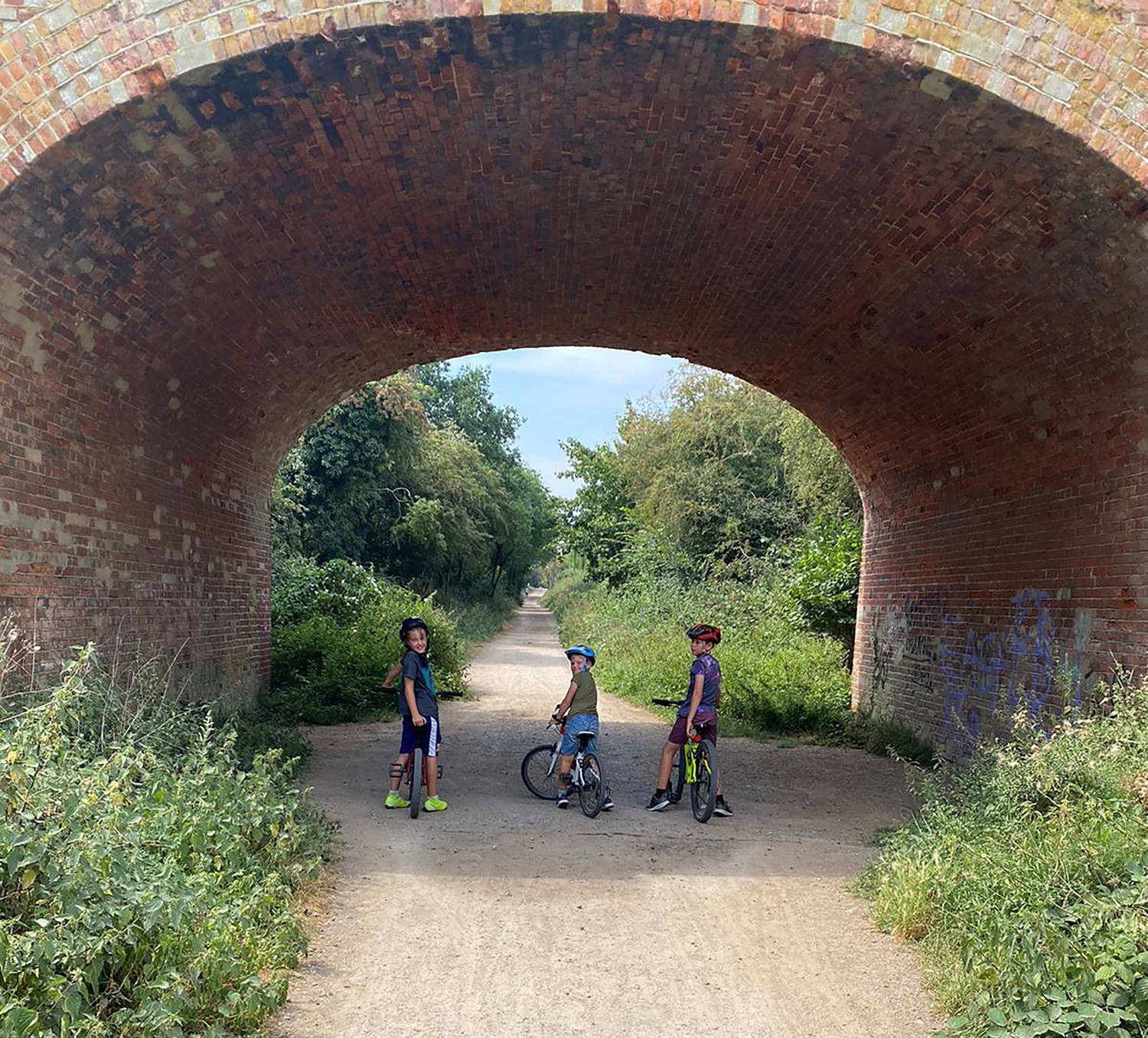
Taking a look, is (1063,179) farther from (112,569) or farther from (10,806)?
(112,569)

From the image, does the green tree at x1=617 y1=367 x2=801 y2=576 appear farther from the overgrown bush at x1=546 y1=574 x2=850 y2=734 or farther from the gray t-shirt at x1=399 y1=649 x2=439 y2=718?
the gray t-shirt at x1=399 y1=649 x2=439 y2=718

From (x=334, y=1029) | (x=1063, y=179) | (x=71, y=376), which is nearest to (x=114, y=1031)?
(x=334, y=1029)

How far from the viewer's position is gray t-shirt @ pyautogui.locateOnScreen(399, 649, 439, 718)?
760 cm

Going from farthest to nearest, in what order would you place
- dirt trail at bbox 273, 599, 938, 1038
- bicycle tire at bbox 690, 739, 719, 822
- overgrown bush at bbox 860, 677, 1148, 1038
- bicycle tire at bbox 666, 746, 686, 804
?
bicycle tire at bbox 666, 746, 686, 804 < bicycle tire at bbox 690, 739, 719, 822 < dirt trail at bbox 273, 599, 938, 1038 < overgrown bush at bbox 860, 677, 1148, 1038

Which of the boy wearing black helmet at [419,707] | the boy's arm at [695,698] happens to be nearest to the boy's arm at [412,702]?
the boy wearing black helmet at [419,707]

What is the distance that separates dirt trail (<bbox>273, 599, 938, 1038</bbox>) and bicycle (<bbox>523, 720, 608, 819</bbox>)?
7.7 inches

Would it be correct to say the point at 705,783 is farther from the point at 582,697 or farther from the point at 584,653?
the point at 584,653

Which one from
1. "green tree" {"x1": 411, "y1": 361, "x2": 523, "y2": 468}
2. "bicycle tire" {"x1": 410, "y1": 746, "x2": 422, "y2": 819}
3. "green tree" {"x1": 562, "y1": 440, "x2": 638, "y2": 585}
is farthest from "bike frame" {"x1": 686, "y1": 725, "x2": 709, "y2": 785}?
"green tree" {"x1": 411, "y1": 361, "x2": 523, "y2": 468}

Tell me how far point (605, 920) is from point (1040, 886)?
2255 mm

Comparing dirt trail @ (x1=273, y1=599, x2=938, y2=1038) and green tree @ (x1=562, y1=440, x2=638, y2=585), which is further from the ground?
green tree @ (x1=562, y1=440, x2=638, y2=585)

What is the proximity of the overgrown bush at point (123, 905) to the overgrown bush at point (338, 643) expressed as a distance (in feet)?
24.8

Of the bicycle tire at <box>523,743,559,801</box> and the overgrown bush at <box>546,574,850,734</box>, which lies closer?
the bicycle tire at <box>523,743,559,801</box>

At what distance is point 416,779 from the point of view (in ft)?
25.5

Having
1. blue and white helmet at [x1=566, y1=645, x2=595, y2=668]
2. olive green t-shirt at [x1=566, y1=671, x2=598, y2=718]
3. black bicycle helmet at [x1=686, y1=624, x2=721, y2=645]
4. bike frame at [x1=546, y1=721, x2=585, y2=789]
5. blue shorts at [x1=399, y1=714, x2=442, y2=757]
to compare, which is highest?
black bicycle helmet at [x1=686, y1=624, x2=721, y2=645]
